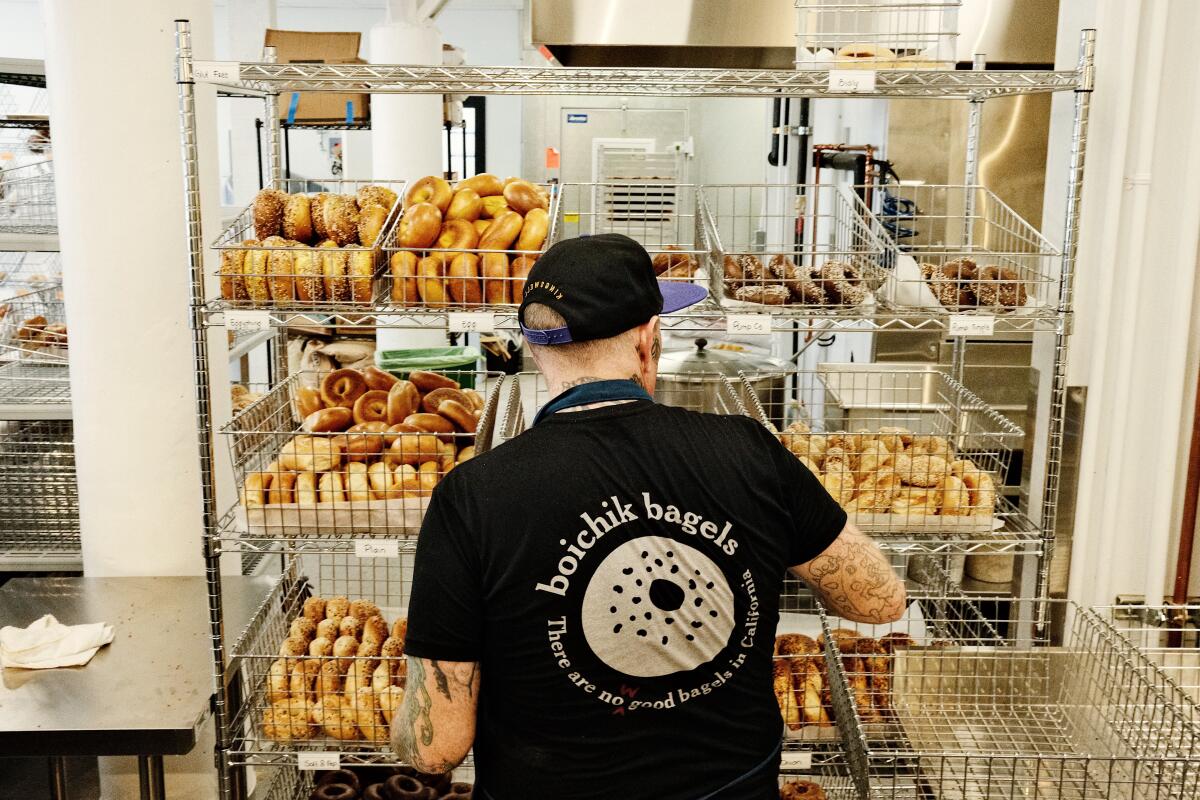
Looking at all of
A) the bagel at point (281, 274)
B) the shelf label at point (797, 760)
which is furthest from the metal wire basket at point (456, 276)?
the shelf label at point (797, 760)

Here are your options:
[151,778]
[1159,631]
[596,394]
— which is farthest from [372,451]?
[1159,631]

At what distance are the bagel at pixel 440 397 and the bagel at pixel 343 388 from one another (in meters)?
0.17

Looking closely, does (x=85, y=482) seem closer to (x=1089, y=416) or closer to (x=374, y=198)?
(x=374, y=198)

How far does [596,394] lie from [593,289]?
15cm

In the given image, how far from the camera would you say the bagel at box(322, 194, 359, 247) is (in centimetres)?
253

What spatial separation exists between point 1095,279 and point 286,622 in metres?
2.23

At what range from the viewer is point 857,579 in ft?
5.84

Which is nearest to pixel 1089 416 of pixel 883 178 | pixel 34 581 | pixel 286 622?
pixel 286 622

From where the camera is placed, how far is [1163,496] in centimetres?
271

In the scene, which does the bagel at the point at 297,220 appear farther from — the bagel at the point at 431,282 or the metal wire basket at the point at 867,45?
the metal wire basket at the point at 867,45

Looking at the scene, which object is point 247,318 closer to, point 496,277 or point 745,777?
point 496,277

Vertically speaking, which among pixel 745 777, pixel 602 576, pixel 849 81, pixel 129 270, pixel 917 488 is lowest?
pixel 745 777

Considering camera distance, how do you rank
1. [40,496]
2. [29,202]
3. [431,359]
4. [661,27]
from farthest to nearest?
1. [431,359]
2. [29,202]
3. [40,496]
4. [661,27]

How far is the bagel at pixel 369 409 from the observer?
8.77ft
